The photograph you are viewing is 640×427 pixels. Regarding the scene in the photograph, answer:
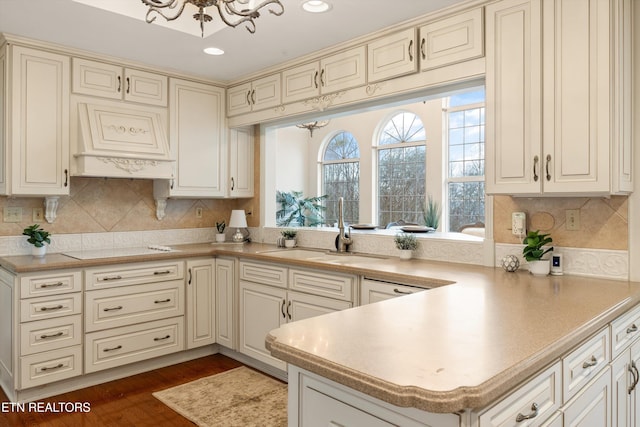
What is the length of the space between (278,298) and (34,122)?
2120 millimetres

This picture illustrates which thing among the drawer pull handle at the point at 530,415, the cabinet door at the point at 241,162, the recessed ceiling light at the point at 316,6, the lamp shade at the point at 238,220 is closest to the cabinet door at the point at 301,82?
the recessed ceiling light at the point at 316,6

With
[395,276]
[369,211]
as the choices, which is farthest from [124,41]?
[369,211]

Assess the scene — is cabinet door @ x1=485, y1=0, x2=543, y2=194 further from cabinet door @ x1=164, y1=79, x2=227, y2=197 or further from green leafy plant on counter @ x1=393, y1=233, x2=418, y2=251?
cabinet door @ x1=164, y1=79, x2=227, y2=197

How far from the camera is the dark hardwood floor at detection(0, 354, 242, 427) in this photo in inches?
105

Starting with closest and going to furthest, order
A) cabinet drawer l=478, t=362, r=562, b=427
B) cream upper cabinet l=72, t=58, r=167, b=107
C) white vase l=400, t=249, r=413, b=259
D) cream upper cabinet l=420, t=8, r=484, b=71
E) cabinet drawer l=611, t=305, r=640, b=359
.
→ cabinet drawer l=478, t=362, r=562, b=427 → cabinet drawer l=611, t=305, r=640, b=359 → cream upper cabinet l=420, t=8, r=484, b=71 → white vase l=400, t=249, r=413, b=259 → cream upper cabinet l=72, t=58, r=167, b=107

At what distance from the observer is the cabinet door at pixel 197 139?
391 centimetres

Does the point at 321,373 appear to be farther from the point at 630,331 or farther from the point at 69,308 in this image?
the point at 69,308

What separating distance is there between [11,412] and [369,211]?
5946 mm

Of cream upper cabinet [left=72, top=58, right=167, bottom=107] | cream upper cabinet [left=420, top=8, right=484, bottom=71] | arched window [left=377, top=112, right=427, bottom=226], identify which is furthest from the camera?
arched window [left=377, top=112, right=427, bottom=226]

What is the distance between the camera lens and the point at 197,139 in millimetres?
4043

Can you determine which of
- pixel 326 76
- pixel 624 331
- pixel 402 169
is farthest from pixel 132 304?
pixel 402 169

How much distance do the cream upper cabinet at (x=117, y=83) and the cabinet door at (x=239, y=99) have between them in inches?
23.8

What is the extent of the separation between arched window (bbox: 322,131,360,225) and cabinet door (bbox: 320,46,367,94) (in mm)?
4894

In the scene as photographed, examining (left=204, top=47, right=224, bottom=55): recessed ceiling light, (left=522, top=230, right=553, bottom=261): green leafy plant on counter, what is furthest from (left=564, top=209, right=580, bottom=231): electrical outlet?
(left=204, top=47, right=224, bottom=55): recessed ceiling light
